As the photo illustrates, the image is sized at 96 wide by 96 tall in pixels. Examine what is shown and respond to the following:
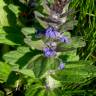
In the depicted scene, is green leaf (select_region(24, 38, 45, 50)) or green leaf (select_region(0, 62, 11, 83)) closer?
green leaf (select_region(24, 38, 45, 50))

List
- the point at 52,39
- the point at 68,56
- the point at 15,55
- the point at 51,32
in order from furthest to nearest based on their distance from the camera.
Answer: the point at 68,56, the point at 15,55, the point at 52,39, the point at 51,32

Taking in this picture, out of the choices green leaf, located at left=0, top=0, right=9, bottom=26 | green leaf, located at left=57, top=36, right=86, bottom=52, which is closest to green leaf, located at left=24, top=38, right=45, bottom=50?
green leaf, located at left=57, top=36, right=86, bottom=52

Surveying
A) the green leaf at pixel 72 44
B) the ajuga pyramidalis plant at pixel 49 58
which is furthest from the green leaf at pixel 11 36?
the green leaf at pixel 72 44

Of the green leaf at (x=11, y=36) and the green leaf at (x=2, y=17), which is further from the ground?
the green leaf at (x=2, y=17)

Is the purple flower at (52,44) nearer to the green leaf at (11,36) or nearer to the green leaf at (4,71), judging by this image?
the green leaf at (11,36)

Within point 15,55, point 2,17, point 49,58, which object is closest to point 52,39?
point 49,58

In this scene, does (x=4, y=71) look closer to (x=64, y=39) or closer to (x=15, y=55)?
(x=15, y=55)

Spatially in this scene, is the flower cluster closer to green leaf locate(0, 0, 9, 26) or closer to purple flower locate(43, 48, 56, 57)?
purple flower locate(43, 48, 56, 57)

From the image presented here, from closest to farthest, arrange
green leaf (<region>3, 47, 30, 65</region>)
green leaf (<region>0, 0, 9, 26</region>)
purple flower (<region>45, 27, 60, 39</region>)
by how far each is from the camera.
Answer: purple flower (<region>45, 27, 60, 39</region>) → green leaf (<region>3, 47, 30, 65</region>) → green leaf (<region>0, 0, 9, 26</region>)
